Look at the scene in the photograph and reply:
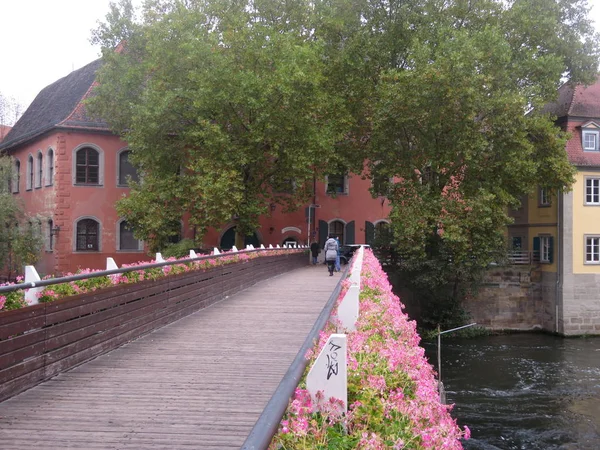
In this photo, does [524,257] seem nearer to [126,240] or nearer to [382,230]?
[382,230]

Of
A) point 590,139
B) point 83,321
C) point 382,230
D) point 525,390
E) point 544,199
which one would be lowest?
point 525,390

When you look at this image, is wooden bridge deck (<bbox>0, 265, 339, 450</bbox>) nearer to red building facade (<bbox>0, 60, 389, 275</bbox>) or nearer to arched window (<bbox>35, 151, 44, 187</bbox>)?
red building facade (<bbox>0, 60, 389, 275</bbox>)

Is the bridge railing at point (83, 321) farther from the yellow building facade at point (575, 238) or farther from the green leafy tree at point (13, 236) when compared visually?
the yellow building facade at point (575, 238)

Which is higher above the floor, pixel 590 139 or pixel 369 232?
pixel 590 139

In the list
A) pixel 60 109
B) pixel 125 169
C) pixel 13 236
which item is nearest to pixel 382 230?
pixel 125 169

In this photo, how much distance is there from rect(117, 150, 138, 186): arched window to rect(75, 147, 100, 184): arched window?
4.03ft

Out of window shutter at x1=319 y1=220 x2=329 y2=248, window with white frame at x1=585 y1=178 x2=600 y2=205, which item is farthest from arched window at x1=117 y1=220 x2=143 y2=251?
window with white frame at x1=585 y1=178 x2=600 y2=205

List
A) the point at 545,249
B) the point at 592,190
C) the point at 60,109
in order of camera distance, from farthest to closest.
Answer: the point at 545,249
the point at 60,109
the point at 592,190

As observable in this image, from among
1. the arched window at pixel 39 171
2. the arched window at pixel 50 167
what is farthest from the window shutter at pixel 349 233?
the arched window at pixel 39 171

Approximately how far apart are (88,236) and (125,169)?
436 cm

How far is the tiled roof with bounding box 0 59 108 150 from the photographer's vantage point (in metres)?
40.1

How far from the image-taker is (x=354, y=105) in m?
40.5

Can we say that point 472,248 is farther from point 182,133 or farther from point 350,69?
point 182,133

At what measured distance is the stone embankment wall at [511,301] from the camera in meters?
42.3
